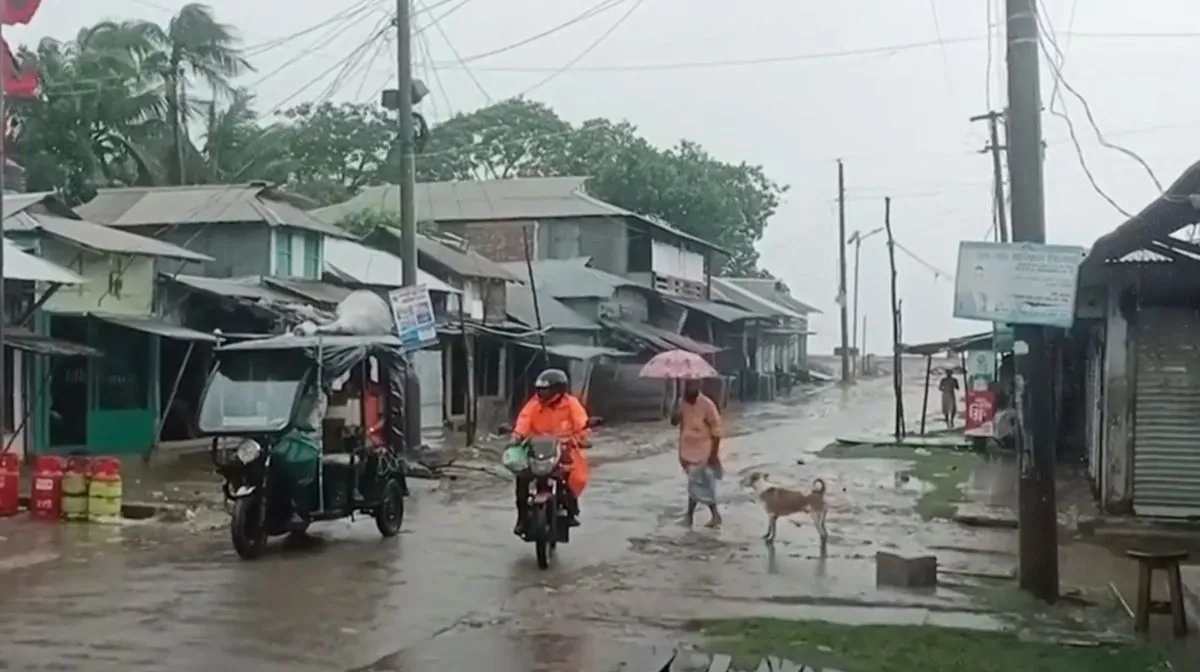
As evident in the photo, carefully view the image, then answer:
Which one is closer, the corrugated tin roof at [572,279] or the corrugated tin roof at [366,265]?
the corrugated tin roof at [366,265]

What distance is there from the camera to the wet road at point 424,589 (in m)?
8.87

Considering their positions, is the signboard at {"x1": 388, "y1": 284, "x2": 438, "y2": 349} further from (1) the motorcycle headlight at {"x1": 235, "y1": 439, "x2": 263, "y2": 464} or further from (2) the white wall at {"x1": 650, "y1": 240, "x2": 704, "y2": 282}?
(2) the white wall at {"x1": 650, "y1": 240, "x2": 704, "y2": 282}

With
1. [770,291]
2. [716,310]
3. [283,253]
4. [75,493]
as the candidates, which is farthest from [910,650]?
[770,291]

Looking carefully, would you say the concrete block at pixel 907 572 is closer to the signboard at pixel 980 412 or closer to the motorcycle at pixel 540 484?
the motorcycle at pixel 540 484

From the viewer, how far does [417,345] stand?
19250 mm

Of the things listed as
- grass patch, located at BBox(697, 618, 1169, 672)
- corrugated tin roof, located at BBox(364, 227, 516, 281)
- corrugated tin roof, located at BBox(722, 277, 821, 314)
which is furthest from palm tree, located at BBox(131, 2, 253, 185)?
corrugated tin roof, located at BBox(722, 277, 821, 314)

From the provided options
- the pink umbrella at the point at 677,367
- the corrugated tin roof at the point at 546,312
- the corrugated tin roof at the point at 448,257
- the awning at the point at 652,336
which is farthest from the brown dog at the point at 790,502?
the awning at the point at 652,336

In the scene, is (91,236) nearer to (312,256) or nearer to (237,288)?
(237,288)

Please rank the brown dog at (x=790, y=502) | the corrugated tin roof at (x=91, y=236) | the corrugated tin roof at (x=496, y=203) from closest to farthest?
the brown dog at (x=790, y=502)
the corrugated tin roof at (x=91, y=236)
the corrugated tin roof at (x=496, y=203)

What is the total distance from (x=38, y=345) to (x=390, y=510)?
764 centimetres

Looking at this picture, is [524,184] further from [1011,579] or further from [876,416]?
[1011,579]

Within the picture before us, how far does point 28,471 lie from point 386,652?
45.6ft

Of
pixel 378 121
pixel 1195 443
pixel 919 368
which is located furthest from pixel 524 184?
pixel 919 368

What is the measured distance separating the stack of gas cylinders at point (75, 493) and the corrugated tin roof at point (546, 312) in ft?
82.0
